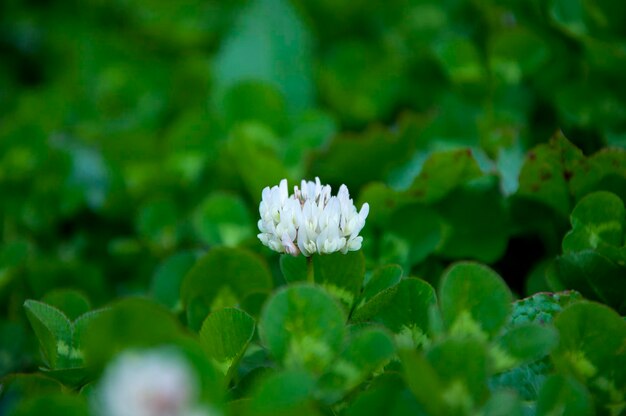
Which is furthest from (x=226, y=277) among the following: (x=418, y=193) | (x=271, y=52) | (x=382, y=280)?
(x=271, y=52)

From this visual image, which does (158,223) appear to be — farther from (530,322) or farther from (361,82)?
(530,322)

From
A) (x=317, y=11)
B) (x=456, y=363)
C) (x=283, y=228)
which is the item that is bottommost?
(x=456, y=363)

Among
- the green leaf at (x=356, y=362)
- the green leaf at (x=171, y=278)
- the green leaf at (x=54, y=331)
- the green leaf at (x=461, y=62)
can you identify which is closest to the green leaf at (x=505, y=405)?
the green leaf at (x=356, y=362)

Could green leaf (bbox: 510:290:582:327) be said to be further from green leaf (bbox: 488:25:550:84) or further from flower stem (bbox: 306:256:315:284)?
green leaf (bbox: 488:25:550:84)

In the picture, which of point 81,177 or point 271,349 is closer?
point 271,349

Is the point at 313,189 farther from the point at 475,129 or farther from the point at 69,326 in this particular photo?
the point at 475,129

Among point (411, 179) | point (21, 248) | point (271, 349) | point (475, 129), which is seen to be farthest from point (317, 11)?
point (271, 349)

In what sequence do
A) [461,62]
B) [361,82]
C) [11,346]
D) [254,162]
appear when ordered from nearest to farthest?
[11,346]
[254,162]
[461,62]
[361,82]
